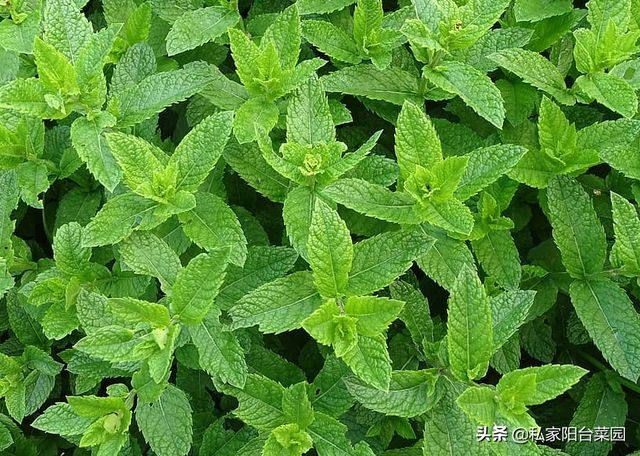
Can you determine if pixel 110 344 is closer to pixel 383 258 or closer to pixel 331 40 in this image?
pixel 383 258

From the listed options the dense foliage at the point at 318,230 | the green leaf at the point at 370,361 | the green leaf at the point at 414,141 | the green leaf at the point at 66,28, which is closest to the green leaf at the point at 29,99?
the dense foliage at the point at 318,230

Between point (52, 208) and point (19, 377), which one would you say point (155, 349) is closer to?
point (19, 377)

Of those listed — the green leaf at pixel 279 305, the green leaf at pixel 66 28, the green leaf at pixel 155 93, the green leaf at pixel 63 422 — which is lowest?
the green leaf at pixel 63 422

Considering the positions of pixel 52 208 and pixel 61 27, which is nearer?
pixel 61 27

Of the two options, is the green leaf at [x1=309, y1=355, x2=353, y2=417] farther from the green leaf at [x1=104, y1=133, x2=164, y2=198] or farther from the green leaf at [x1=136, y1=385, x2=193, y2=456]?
the green leaf at [x1=104, y1=133, x2=164, y2=198]

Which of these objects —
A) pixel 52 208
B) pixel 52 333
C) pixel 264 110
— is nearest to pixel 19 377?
pixel 52 333

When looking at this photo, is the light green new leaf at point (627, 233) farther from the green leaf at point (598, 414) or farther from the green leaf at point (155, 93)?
the green leaf at point (155, 93)
